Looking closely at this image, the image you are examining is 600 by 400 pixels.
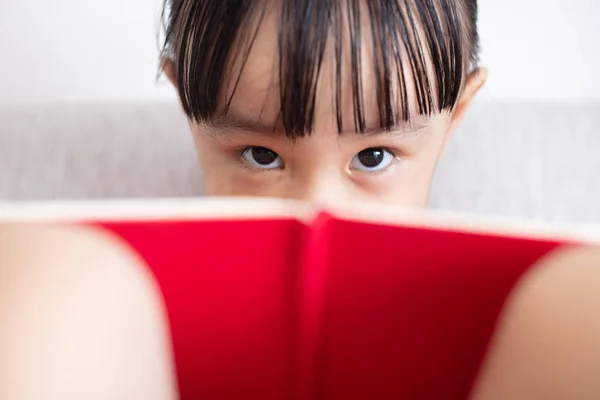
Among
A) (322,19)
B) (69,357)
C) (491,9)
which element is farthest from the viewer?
(491,9)

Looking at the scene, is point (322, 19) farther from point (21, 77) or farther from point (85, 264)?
point (21, 77)

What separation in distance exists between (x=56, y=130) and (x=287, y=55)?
12.6 inches

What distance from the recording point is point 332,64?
368 millimetres

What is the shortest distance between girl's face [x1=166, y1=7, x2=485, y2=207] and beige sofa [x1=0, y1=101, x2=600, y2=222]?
10 cm

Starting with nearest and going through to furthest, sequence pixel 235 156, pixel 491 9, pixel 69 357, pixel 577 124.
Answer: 1. pixel 69 357
2. pixel 235 156
3. pixel 577 124
4. pixel 491 9

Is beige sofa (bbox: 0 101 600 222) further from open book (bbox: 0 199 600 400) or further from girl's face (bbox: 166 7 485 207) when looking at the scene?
open book (bbox: 0 199 600 400)

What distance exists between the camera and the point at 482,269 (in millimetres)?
262

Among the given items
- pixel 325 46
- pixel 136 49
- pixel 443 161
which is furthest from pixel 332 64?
pixel 136 49

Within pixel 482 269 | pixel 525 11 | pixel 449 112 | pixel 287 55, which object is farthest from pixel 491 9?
pixel 482 269

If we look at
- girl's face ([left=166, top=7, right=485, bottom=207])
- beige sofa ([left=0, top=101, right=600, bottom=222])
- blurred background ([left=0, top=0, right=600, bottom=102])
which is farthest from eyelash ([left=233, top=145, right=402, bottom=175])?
blurred background ([left=0, top=0, right=600, bottom=102])

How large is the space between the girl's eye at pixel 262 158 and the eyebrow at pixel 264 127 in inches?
1.3

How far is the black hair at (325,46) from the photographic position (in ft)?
1.20

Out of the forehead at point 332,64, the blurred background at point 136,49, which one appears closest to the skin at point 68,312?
the forehead at point 332,64

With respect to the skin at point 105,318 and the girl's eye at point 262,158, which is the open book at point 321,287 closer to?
the skin at point 105,318
